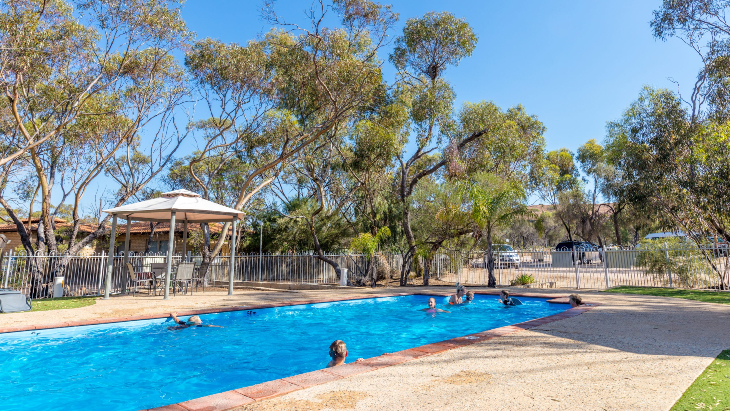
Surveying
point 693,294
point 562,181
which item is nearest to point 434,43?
point 693,294

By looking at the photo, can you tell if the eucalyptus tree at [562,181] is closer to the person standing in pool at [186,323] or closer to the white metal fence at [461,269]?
the white metal fence at [461,269]

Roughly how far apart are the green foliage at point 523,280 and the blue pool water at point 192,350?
4500 mm

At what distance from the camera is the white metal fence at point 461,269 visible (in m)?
12.9

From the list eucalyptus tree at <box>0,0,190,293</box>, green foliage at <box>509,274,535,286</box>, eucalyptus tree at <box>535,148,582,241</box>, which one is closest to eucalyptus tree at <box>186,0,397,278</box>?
eucalyptus tree at <box>0,0,190,293</box>

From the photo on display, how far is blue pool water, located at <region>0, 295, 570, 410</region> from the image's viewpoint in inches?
202

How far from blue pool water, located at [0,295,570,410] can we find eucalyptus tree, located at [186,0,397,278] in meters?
7.74

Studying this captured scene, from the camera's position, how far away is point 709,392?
325 centimetres

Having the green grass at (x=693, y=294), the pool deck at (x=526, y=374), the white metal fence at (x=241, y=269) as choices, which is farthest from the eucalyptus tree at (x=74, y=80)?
the green grass at (x=693, y=294)

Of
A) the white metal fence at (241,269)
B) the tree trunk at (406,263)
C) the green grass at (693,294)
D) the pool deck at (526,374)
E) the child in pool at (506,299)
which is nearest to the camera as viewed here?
the pool deck at (526,374)

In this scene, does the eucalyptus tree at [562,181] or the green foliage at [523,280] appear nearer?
the green foliage at [523,280]

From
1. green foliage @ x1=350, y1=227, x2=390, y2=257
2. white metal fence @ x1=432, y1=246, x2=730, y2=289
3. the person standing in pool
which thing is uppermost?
green foliage @ x1=350, y1=227, x2=390, y2=257

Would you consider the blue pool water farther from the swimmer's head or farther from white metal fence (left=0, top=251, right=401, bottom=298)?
white metal fence (left=0, top=251, right=401, bottom=298)

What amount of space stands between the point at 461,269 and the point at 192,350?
508 inches

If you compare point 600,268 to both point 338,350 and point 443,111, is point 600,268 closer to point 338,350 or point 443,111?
point 443,111
